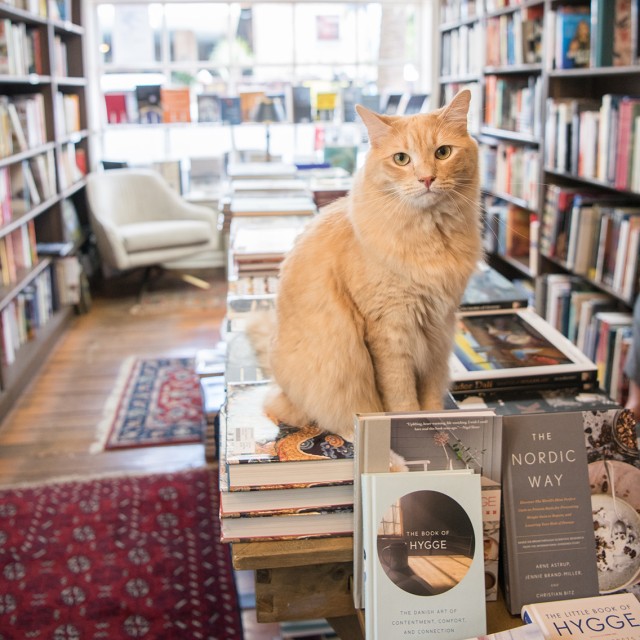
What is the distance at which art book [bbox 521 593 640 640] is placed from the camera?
773 millimetres

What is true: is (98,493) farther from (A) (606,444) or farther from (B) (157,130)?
(B) (157,130)

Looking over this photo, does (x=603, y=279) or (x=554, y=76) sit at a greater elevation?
(x=554, y=76)

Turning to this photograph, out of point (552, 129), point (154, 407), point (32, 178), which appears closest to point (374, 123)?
point (154, 407)

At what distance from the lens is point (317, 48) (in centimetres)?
561

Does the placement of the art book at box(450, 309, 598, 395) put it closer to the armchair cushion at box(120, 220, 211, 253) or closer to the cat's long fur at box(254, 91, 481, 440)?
the cat's long fur at box(254, 91, 481, 440)

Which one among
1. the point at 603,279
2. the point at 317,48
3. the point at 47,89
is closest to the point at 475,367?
→ the point at 603,279

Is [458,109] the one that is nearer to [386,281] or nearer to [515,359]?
[386,281]

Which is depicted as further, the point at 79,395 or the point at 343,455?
the point at 79,395

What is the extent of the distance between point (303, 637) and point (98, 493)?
46.0 inches

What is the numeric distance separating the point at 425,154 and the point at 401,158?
1.6 inches

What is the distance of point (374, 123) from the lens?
3.78 feet

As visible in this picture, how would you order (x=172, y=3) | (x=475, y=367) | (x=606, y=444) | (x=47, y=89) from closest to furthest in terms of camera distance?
(x=606, y=444)
(x=475, y=367)
(x=47, y=89)
(x=172, y=3)

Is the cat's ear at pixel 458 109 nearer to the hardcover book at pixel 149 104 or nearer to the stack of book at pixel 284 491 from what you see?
the stack of book at pixel 284 491

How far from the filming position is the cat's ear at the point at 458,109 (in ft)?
3.65
